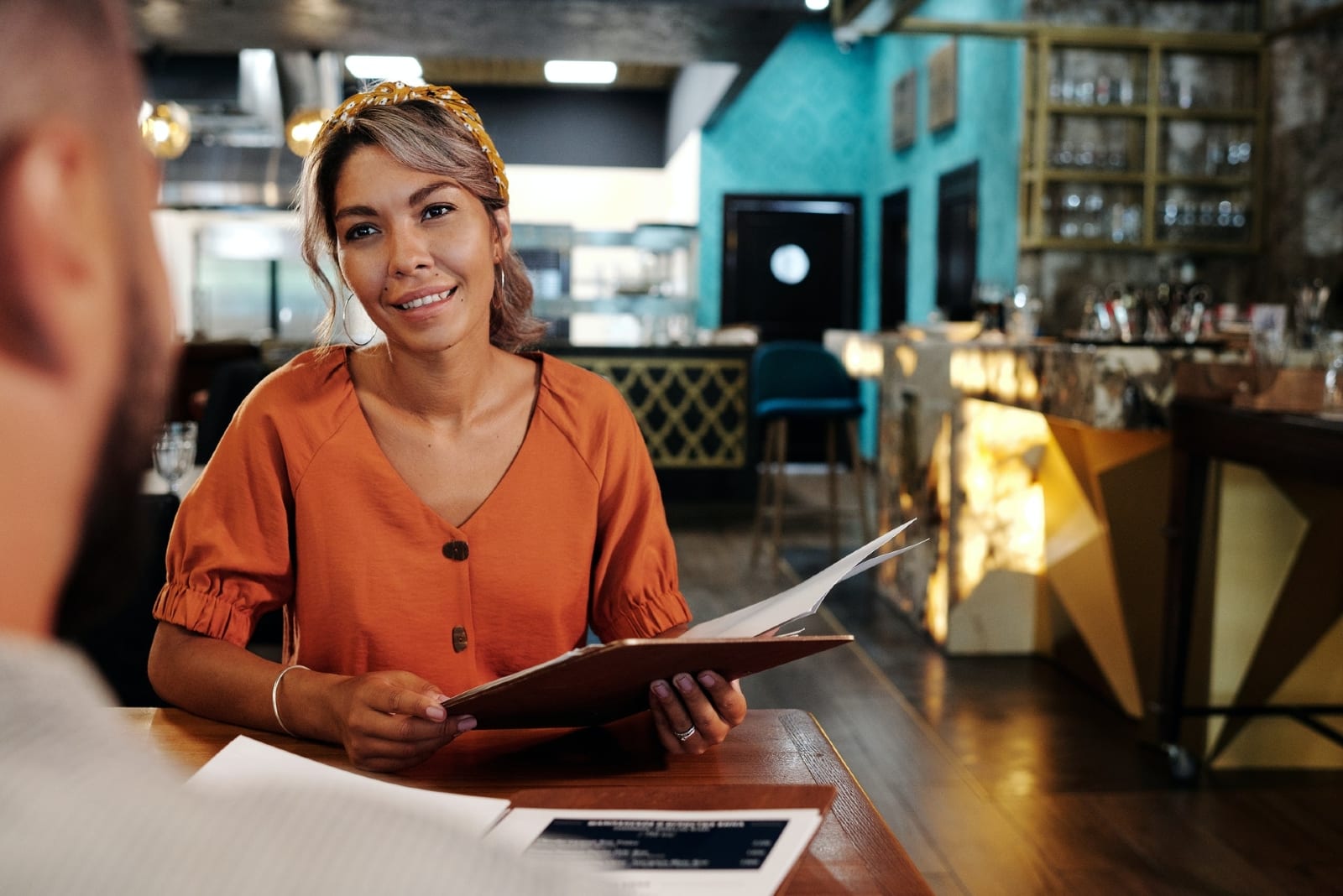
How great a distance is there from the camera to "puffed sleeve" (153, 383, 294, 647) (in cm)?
120

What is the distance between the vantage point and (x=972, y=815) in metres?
2.72

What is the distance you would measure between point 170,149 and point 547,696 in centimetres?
717

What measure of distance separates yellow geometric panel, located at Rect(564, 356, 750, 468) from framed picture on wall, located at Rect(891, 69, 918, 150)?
7.65 ft

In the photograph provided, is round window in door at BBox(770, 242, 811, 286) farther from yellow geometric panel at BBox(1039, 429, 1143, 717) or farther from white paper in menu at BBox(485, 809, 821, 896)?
white paper in menu at BBox(485, 809, 821, 896)

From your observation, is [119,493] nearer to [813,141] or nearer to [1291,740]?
[1291,740]

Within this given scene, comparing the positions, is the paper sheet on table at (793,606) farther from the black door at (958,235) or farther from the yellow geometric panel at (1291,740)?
the black door at (958,235)

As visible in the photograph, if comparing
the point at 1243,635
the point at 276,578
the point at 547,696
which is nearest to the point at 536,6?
the point at 1243,635

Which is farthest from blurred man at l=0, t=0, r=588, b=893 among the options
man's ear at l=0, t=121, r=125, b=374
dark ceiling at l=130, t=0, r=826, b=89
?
dark ceiling at l=130, t=0, r=826, b=89

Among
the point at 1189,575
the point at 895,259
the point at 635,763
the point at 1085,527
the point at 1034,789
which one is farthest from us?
the point at 895,259

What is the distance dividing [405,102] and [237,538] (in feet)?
1.66

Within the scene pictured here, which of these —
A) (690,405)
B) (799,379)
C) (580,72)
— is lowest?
(690,405)

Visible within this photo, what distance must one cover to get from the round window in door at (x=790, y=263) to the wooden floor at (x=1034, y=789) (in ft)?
19.0

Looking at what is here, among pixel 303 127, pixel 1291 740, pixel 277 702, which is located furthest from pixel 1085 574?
pixel 303 127

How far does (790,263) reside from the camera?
974 centimetres
